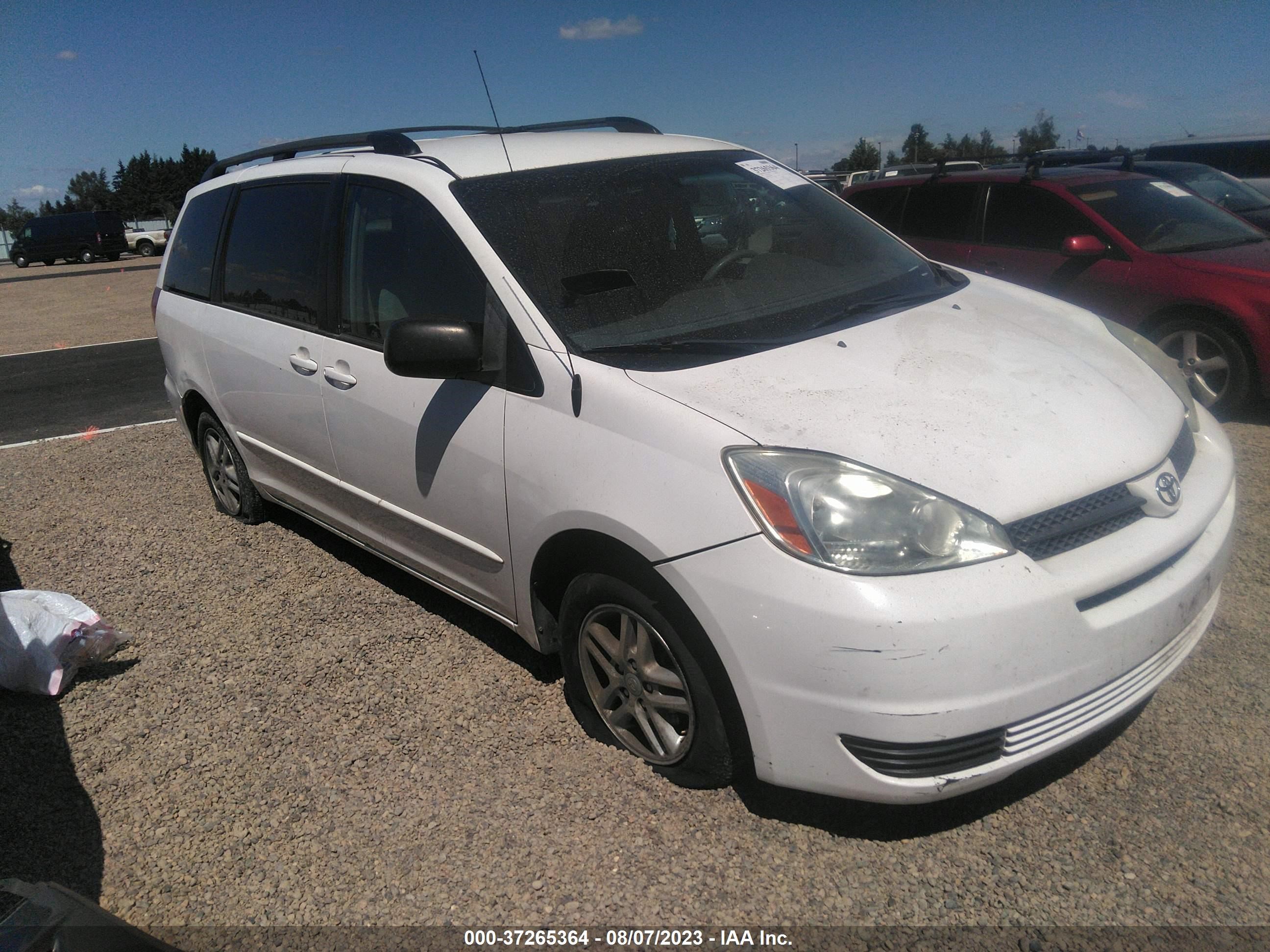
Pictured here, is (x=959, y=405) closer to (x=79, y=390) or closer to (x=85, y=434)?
(x=85, y=434)

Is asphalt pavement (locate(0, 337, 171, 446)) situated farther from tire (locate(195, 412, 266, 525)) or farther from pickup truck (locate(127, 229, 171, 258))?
pickup truck (locate(127, 229, 171, 258))

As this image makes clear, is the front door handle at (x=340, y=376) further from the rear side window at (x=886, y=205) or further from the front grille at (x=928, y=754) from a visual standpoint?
the rear side window at (x=886, y=205)

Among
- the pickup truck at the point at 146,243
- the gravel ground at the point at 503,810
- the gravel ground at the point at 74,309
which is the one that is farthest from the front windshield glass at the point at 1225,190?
the pickup truck at the point at 146,243

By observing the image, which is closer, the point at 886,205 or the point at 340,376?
the point at 340,376

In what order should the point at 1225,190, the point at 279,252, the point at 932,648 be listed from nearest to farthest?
the point at 932,648 → the point at 279,252 → the point at 1225,190

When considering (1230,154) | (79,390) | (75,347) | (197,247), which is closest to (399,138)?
(197,247)

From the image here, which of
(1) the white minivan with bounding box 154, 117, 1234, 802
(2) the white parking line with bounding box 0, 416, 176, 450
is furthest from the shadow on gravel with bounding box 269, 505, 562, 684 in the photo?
(2) the white parking line with bounding box 0, 416, 176, 450

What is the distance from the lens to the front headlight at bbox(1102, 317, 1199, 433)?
3.09m

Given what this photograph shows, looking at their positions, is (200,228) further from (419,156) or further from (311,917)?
(311,917)

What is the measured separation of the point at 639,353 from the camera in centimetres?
274

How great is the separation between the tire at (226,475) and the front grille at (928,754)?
12.0ft

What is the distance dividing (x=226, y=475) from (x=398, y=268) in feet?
7.63

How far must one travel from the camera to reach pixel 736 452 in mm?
2322

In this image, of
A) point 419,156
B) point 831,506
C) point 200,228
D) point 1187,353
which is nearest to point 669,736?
point 831,506
